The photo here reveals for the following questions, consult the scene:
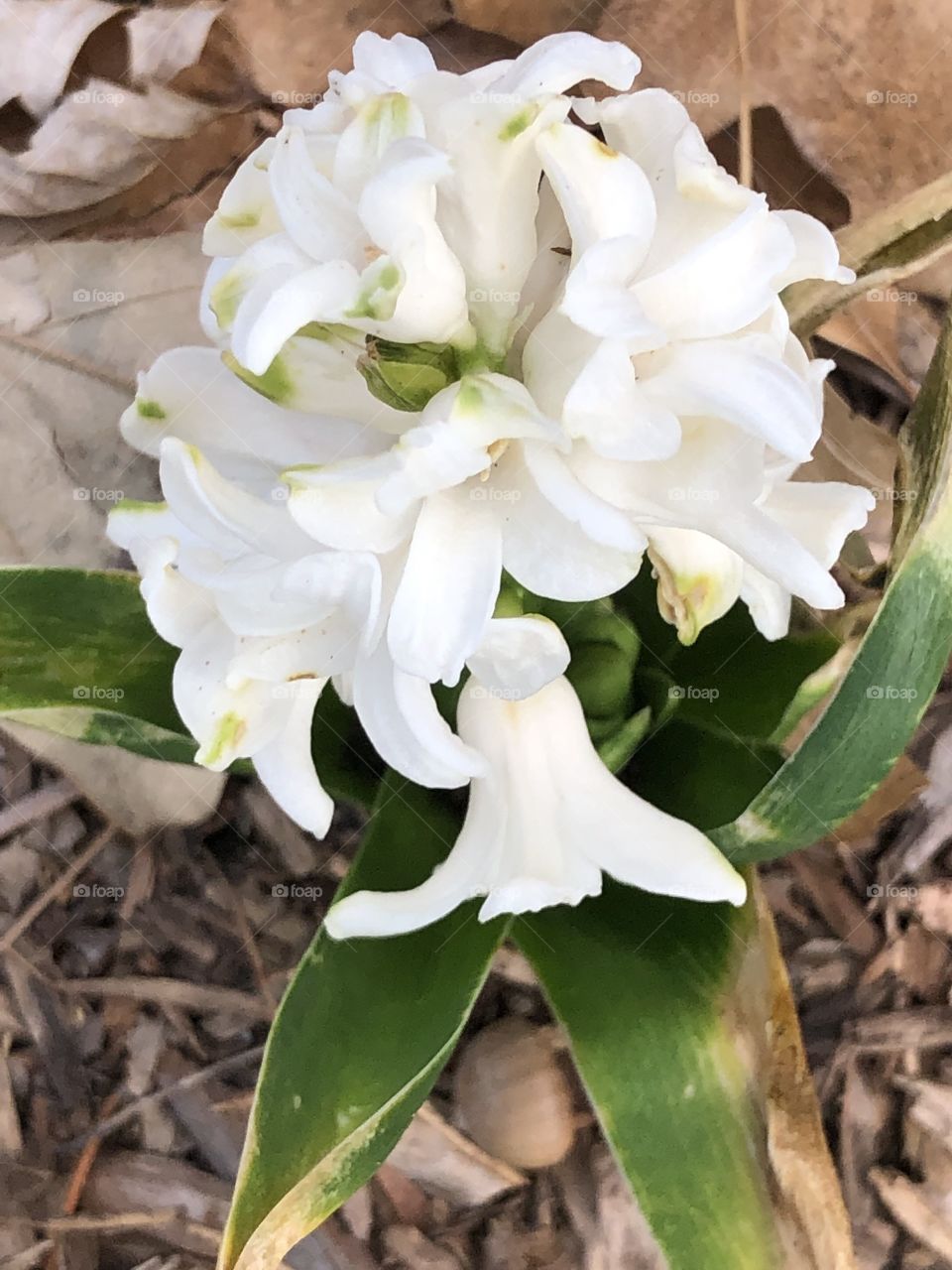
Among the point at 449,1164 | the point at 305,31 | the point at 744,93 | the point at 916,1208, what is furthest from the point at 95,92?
the point at 916,1208

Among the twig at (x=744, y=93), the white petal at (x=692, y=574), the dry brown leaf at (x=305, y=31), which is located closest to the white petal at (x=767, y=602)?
the white petal at (x=692, y=574)

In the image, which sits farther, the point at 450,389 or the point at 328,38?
the point at 328,38

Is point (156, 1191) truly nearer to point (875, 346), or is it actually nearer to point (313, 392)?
point (313, 392)

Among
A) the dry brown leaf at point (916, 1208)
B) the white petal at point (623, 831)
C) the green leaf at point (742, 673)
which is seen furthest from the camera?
the dry brown leaf at point (916, 1208)

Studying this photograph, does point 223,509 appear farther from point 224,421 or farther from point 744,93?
point 744,93

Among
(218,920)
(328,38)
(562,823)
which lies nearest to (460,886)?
(562,823)

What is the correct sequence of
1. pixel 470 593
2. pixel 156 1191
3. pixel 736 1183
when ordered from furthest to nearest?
pixel 156 1191
pixel 736 1183
pixel 470 593

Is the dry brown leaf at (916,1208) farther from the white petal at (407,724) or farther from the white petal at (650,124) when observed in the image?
the white petal at (650,124)

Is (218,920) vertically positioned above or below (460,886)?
below
